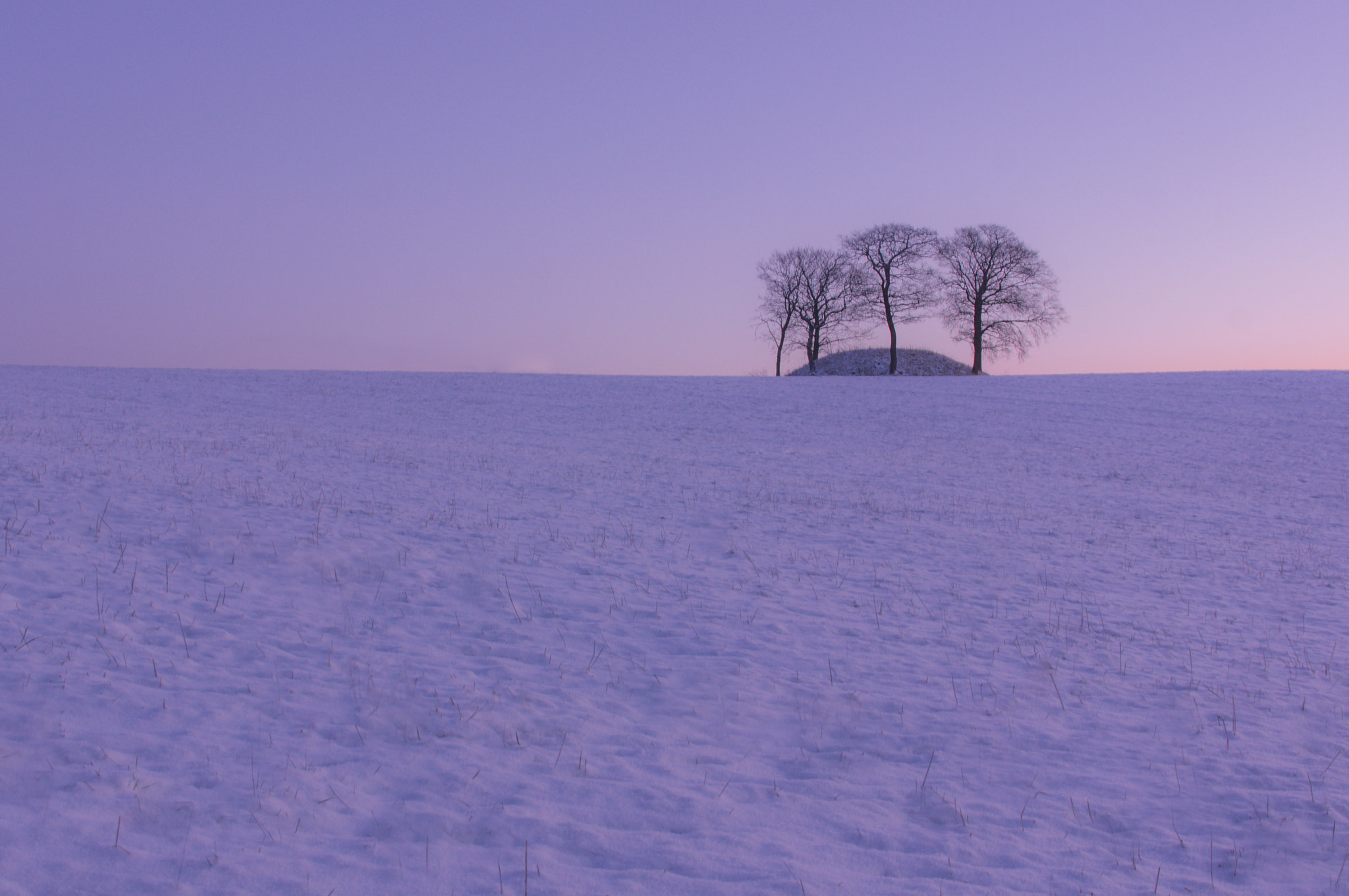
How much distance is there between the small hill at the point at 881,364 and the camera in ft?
207

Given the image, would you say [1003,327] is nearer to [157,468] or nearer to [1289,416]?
[1289,416]

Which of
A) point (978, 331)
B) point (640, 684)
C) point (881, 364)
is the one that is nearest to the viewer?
point (640, 684)

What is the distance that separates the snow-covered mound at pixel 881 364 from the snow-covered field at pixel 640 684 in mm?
45953

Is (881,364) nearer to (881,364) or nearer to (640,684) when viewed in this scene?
(881,364)

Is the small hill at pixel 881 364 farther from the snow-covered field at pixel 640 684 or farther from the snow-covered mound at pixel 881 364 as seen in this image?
the snow-covered field at pixel 640 684

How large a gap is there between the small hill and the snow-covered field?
45.9 metres

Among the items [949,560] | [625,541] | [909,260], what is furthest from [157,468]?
[909,260]

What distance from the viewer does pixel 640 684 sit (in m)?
7.30

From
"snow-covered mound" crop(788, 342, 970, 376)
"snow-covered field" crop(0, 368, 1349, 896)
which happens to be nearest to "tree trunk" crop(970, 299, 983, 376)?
"snow-covered mound" crop(788, 342, 970, 376)

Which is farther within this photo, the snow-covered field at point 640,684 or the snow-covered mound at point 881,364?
the snow-covered mound at point 881,364

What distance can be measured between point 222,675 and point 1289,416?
3716cm

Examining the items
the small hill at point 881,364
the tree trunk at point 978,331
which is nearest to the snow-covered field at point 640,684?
the tree trunk at point 978,331

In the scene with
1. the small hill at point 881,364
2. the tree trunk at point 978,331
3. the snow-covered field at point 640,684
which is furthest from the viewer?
the small hill at point 881,364

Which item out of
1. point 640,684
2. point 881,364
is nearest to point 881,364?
point 881,364
